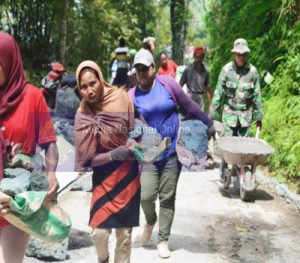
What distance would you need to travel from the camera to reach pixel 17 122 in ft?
10.7

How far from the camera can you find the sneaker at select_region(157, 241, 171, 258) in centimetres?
509

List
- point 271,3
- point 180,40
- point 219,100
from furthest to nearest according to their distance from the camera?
point 180,40, point 271,3, point 219,100

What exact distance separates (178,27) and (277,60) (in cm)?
867

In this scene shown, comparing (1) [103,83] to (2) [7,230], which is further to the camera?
(1) [103,83]

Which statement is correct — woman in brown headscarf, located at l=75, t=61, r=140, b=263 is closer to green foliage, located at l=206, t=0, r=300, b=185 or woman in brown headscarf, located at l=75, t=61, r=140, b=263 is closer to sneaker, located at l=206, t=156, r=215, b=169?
green foliage, located at l=206, t=0, r=300, b=185

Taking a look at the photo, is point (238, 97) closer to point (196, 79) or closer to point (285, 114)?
point (285, 114)

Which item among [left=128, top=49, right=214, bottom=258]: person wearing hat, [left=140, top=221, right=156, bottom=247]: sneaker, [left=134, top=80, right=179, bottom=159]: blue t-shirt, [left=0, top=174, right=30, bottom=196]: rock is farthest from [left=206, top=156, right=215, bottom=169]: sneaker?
[left=0, top=174, right=30, bottom=196]: rock

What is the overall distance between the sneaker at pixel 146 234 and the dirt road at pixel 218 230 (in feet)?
0.21

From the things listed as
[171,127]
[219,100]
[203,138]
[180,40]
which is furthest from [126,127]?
[180,40]

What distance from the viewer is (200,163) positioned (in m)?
5.41

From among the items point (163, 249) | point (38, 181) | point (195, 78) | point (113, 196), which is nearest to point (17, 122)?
point (38, 181)

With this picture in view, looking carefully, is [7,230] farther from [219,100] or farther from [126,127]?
[219,100]

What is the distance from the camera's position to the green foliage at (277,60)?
26.7ft

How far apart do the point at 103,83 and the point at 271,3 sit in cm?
768
